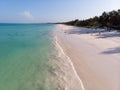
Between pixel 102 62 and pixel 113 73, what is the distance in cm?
232

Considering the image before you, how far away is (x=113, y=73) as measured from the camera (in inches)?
361

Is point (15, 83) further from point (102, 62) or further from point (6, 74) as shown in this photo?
point (102, 62)

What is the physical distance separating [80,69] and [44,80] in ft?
8.13

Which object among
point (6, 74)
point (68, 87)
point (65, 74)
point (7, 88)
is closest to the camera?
point (68, 87)

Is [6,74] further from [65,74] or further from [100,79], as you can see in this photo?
[100,79]

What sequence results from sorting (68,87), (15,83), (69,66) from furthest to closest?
(69,66), (15,83), (68,87)

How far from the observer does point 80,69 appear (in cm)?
1038

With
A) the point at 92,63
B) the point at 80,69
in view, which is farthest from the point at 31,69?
the point at 92,63

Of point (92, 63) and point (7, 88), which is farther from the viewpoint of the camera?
point (92, 63)

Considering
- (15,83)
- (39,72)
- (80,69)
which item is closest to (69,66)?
(80,69)

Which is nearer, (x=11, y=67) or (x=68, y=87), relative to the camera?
(x=68, y=87)

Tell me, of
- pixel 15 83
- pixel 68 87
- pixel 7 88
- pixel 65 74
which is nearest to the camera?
pixel 68 87

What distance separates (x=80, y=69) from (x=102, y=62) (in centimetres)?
194

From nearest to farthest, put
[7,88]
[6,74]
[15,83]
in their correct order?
[7,88] → [15,83] → [6,74]
